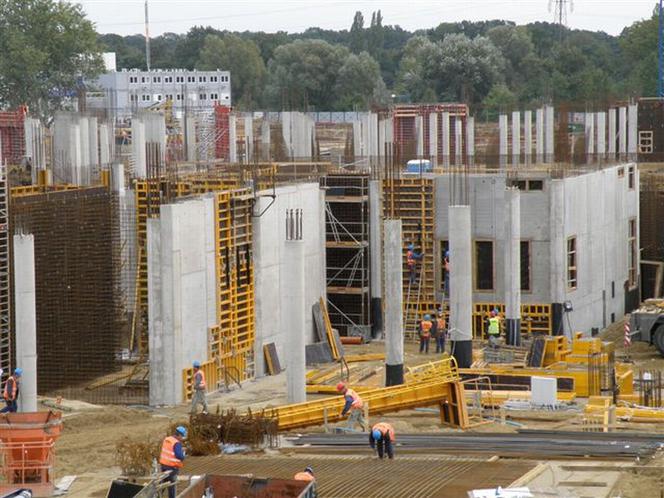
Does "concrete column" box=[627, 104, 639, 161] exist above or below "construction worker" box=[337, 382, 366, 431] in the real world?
above

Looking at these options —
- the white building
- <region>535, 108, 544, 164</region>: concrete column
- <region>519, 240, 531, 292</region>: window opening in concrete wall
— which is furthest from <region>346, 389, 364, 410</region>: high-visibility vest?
the white building

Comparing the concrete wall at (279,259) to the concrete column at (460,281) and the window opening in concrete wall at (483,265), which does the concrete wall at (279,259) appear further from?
the window opening in concrete wall at (483,265)

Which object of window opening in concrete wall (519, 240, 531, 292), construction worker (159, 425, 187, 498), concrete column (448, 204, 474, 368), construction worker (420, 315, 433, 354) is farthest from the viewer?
window opening in concrete wall (519, 240, 531, 292)

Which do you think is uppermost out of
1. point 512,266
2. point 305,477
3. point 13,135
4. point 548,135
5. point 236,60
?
point 236,60

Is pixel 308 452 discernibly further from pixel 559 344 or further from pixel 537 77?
pixel 537 77

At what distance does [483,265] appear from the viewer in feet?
110

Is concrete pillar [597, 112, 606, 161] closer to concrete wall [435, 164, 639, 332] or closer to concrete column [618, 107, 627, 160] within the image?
concrete column [618, 107, 627, 160]

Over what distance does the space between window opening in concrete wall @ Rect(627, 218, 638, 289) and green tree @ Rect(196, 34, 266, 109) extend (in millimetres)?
70572

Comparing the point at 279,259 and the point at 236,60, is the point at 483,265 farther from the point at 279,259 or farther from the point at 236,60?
the point at 236,60

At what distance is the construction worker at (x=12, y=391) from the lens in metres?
23.7

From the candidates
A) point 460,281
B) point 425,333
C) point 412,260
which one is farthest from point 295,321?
point 412,260

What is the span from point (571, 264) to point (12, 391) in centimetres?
1409

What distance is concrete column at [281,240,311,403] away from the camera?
25.5 metres

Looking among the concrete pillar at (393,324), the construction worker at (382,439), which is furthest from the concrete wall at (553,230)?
the construction worker at (382,439)
